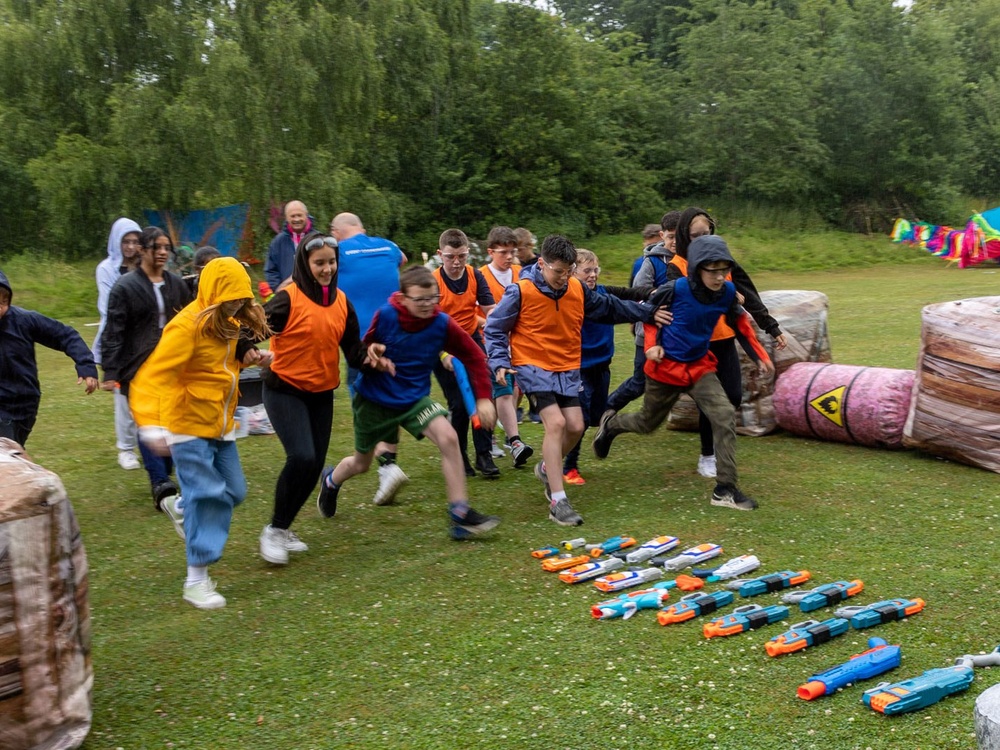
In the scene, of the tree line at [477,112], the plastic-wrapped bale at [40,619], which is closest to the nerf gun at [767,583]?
the plastic-wrapped bale at [40,619]

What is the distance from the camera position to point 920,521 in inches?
254

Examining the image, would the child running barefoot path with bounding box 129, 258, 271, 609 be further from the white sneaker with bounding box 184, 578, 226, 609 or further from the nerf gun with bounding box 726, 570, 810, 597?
the nerf gun with bounding box 726, 570, 810, 597

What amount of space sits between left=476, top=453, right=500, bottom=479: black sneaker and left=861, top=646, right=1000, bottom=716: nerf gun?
4540mm

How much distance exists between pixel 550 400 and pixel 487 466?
1578 millimetres

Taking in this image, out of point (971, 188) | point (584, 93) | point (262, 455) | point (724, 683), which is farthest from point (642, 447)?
point (971, 188)

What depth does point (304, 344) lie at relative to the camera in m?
6.09

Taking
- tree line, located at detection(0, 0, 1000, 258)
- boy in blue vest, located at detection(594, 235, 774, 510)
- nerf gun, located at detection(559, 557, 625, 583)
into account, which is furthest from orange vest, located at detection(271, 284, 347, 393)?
tree line, located at detection(0, 0, 1000, 258)

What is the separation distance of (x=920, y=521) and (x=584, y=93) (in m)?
32.6

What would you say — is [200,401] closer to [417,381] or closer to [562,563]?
[417,381]

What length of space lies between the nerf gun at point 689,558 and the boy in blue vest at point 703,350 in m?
1.08

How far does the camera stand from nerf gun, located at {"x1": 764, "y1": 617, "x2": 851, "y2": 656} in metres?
4.48

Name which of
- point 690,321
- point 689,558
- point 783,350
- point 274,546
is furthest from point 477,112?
point 689,558

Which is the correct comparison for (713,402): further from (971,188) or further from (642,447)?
(971,188)

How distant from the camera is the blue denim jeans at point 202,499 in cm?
552
